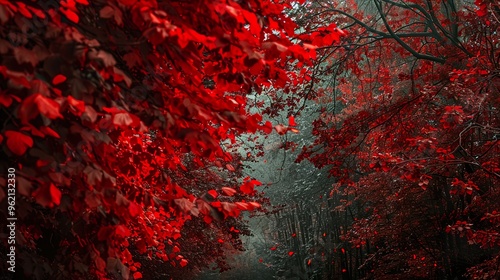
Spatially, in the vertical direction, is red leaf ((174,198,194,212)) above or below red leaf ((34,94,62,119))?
below

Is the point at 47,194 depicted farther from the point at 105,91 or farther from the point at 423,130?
the point at 423,130

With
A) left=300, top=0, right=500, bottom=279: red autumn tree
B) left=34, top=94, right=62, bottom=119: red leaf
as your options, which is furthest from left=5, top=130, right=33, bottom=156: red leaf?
left=300, top=0, right=500, bottom=279: red autumn tree

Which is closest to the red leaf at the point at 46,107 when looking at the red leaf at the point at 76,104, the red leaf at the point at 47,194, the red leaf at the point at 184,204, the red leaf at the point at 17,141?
the red leaf at the point at 76,104

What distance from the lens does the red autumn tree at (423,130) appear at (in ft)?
19.9

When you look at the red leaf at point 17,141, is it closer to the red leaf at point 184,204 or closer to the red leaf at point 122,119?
the red leaf at point 122,119

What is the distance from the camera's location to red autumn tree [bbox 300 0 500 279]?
6074 millimetres

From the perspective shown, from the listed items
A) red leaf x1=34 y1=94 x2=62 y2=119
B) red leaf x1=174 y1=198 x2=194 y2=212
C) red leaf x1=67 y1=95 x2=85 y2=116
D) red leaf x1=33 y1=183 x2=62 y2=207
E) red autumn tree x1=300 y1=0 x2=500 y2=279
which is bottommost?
red leaf x1=33 y1=183 x2=62 y2=207

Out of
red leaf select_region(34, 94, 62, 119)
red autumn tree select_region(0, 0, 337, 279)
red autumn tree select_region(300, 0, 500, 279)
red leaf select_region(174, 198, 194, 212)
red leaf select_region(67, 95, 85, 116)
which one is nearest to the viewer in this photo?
red leaf select_region(34, 94, 62, 119)

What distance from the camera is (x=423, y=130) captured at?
21.6 feet

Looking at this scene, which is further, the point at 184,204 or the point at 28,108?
the point at 184,204

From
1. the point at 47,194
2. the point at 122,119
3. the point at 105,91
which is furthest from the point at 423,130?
the point at 47,194

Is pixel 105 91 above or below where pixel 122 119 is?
above

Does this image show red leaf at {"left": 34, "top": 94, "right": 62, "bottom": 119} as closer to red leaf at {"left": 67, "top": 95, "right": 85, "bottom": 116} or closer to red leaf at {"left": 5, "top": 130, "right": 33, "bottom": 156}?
red leaf at {"left": 67, "top": 95, "right": 85, "bottom": 116}

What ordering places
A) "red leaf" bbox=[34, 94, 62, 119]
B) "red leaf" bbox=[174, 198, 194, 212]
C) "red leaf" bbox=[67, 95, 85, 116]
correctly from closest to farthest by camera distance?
"red leaf" bbox=[34, 94, 62, 119] → "red leaf" bbox=[67, 95, 85, 116] → "red leaf" bbox=[174, 198, 194, 212]
